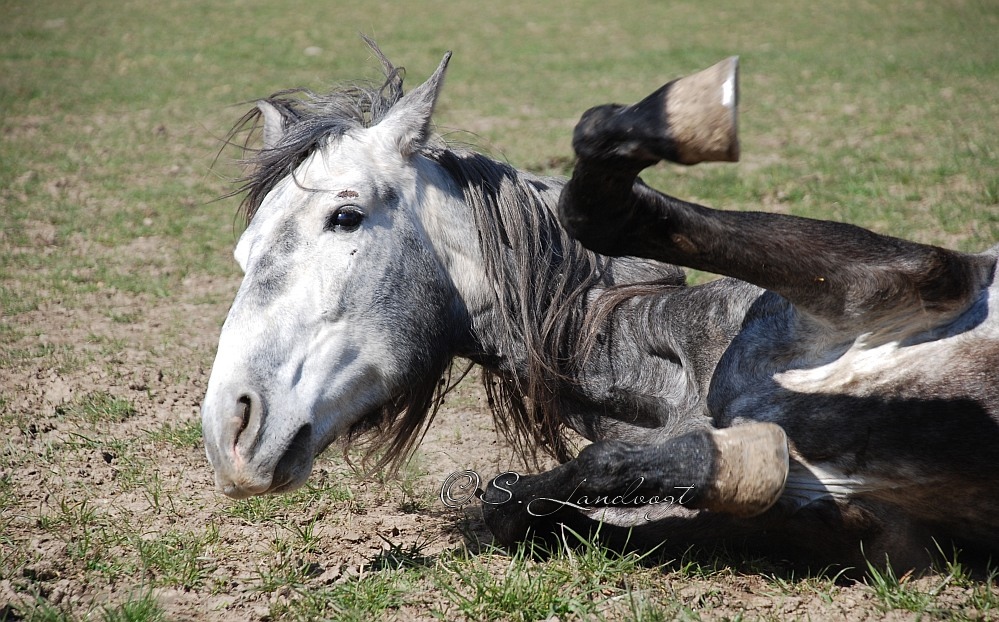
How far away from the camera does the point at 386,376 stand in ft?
8.21

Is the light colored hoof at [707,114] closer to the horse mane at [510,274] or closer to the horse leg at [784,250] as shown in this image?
the horse leg at [784,250]

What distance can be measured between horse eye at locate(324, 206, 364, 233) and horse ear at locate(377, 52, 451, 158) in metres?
0.28

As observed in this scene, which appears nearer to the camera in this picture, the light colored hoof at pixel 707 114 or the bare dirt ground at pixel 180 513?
Answer: the light colored hoof at pixel 707 114

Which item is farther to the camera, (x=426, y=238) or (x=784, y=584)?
(x=426, y=238)

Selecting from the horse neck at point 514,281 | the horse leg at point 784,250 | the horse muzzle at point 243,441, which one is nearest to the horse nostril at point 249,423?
the horse muzzle at point 243,441

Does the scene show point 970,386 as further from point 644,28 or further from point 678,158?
point 644,28

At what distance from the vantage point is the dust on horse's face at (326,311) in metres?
2.26

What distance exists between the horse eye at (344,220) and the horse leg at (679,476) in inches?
36.5

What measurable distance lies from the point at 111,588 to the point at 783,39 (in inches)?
459

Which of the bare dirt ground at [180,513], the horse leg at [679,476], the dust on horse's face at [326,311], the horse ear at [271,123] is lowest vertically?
the bare dirt ground at [180,513]

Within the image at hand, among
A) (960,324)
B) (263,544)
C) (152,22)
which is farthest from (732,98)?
(152,22)

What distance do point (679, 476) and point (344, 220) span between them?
3.83ft

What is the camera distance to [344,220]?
8.24 ft

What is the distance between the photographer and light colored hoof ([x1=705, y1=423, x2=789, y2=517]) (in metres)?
2.12
